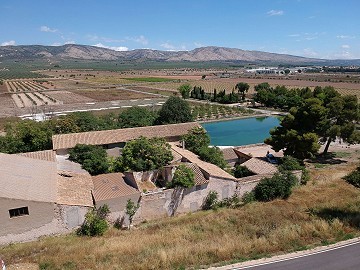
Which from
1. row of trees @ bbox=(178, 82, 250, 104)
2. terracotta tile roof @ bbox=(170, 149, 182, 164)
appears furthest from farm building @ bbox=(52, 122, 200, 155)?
row of trees @ bbox=(178, 82, 250, 104)

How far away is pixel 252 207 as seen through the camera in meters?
21.9

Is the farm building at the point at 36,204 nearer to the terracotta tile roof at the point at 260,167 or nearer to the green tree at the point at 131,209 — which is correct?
the green tree at the point at 131,209

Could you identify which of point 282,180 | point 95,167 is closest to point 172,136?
point 95,167

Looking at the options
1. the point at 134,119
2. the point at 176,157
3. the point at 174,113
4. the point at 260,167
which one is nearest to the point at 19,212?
the point at 176,157

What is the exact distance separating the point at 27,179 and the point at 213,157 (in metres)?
14.8

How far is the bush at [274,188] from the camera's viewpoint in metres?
23.5

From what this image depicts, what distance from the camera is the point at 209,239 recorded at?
16.4m

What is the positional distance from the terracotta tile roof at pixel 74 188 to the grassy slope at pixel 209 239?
2.22 meters

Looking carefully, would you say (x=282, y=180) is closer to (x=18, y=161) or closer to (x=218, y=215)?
(x=218, y=215)

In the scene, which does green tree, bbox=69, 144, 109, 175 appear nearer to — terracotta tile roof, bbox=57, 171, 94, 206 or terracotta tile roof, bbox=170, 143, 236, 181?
terracotta tile roof, bbox=57, 171, 94, 206

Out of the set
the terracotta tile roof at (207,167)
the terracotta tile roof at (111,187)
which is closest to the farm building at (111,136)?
the terracotta tile roof at (207,167)

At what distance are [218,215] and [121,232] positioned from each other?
5984 mm

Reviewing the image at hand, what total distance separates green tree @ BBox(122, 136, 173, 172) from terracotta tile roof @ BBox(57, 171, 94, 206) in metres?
3.44

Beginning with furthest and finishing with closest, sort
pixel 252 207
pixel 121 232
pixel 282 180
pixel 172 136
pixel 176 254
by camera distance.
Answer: pixel 172 136 < pixel 282 180 < pixel 252 207 < pixel 121 232 < pixel 176 254
